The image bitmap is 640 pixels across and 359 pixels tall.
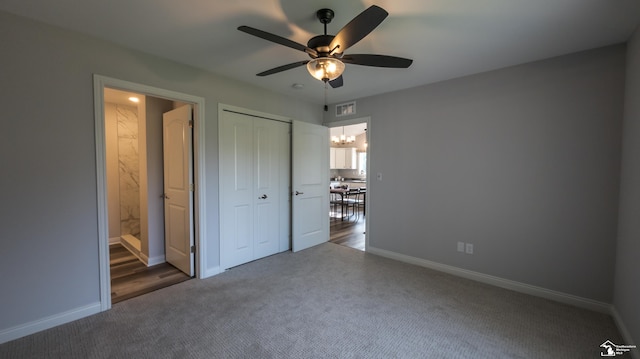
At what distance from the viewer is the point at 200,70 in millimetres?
2986

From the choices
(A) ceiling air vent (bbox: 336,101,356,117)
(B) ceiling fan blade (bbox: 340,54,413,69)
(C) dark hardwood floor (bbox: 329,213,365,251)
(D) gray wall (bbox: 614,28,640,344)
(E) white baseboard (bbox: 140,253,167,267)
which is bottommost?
(C) dark hardwood floor (bbox: 329,213,365,251)

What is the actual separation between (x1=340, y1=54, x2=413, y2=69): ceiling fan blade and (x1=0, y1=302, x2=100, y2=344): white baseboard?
9.84 feet

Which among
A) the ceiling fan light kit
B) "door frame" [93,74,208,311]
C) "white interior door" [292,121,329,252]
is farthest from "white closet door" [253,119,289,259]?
the ceiling fan light kit

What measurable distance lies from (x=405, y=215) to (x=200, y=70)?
319cm

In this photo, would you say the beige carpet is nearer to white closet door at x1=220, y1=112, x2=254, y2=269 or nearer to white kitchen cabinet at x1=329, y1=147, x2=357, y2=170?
white closet door at x1=220, y1=112, x2=254, y2=269

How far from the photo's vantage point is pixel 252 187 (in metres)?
3.58

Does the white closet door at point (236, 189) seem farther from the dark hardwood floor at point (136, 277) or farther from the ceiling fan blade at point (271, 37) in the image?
the ceiling fan blade at point (271, 37)

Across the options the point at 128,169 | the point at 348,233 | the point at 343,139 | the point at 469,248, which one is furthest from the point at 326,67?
the point at 343,139

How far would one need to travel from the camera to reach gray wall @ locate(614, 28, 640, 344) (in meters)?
1.88

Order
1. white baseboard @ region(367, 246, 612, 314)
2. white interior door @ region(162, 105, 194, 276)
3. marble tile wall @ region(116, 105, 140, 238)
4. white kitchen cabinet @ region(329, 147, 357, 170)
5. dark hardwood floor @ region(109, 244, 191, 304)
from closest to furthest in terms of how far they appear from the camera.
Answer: white baseboard @ region(367, 246, 612, 314), dark hardwood floor @ region(109, 244, 191, 304), white interior door @ region(162, 105, 194, 276), marble tile wall @ region(116, 105, 140, 238), white kitchen cabinet @ region(329, 147, 357, 170)

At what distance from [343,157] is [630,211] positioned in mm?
8075

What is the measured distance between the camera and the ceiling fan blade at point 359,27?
136cm

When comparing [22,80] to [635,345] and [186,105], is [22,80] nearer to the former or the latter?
[186,105]

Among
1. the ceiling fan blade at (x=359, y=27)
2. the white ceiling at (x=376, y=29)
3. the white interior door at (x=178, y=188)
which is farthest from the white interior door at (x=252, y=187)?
the ceiling fan blade at (x=359, y=27)
